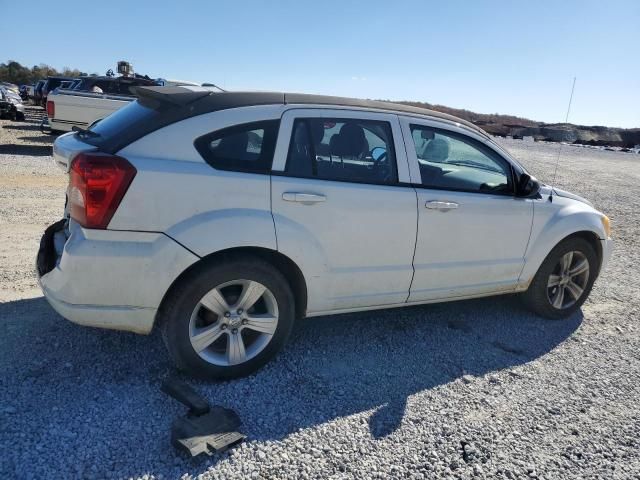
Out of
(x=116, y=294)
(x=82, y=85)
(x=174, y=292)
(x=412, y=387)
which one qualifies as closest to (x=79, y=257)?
(x=116, y=294)

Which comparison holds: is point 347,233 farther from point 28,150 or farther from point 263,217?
point 28,150

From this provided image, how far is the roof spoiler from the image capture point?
3.32 m

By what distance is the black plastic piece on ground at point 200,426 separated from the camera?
271 centimetres

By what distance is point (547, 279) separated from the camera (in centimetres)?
479

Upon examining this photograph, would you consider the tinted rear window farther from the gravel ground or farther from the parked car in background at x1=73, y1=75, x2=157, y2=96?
the parked car in background at x1=73, y1=75, x2=157, y2=96

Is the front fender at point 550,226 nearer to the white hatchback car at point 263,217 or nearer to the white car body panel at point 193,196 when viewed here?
the white hatchback car at point 263,217

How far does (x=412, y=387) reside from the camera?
3.59m

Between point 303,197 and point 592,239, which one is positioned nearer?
point 303,197

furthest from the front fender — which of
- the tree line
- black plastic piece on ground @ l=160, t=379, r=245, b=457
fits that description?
the tree line

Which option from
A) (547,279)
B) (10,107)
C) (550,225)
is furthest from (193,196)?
(10,107)

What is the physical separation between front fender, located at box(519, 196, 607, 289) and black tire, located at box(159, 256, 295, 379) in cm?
240

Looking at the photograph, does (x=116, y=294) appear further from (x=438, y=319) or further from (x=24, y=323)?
(x=438, y=319)

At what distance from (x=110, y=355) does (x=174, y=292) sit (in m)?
0.88

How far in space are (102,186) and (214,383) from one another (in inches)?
57.2
